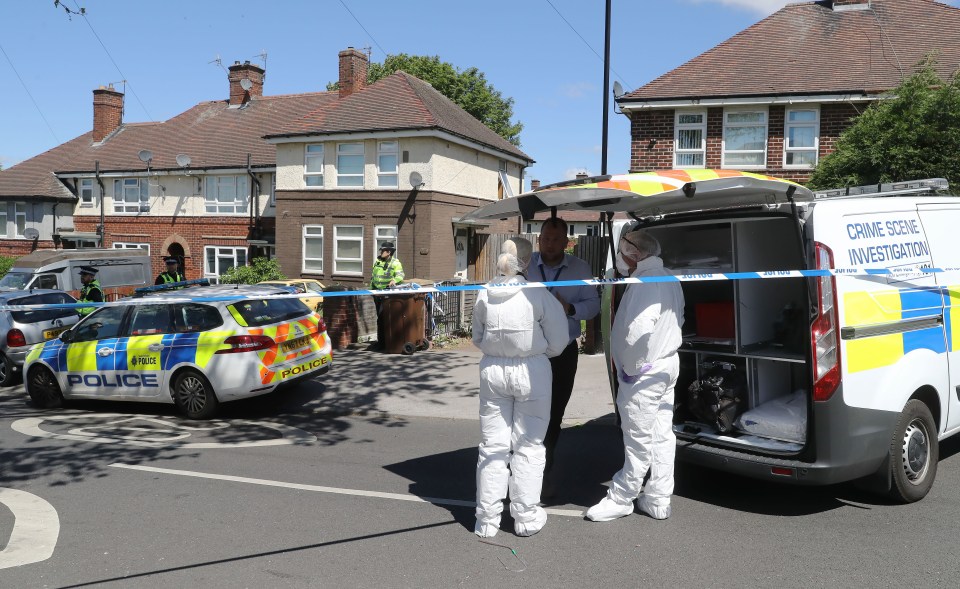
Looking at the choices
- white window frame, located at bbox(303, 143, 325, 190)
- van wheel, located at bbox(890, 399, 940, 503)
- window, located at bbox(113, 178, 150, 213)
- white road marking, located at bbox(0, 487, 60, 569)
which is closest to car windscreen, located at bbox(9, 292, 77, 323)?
white road marking, located at bbox(0, 487, 60, 569)

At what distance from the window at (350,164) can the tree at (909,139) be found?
1740cm

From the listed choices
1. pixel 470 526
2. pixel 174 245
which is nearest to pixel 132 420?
pixel 470 526

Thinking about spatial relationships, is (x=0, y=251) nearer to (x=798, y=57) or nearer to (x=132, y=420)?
(x=132, y=420)

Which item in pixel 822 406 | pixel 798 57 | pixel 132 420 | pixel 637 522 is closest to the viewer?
pixel 822 406

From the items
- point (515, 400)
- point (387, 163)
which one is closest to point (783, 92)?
point (387, 163)

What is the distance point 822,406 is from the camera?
4.43 metres

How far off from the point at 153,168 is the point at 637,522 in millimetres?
32038

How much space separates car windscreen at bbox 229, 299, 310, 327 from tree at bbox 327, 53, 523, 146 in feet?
116

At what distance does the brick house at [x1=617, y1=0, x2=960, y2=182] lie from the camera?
17.4 meters

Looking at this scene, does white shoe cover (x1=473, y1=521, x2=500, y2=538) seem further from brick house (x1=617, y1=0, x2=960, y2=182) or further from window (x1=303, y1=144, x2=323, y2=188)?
window (x1=303, y1=144, x2=323, y2=188)

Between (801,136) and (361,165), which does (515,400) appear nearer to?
(801,136)

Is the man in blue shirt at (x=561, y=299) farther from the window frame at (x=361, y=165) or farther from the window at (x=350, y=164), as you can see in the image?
the window at (x=350, y=164)

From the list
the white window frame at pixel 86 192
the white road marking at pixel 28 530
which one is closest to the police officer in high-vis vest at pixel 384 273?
the white road marking at pixel 28 530

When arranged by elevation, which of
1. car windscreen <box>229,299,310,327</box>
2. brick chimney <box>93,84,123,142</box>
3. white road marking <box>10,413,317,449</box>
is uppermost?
brick chimney <box>93,84,123,142</box>
